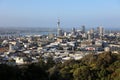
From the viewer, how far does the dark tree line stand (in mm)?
10203

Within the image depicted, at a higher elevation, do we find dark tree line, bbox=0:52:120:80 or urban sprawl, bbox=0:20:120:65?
dark tree line, bbox=0:52:120:80

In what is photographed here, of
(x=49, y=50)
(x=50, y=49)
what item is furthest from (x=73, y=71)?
(x=50, y=49)

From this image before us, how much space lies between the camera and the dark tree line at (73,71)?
1020 centimetres

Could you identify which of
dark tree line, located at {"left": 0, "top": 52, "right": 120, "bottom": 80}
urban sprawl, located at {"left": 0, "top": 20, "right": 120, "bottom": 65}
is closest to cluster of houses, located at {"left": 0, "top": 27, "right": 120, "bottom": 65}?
urban sprawl, located at {"left": 0, "top": 20, "right": 120, "bottom": 65}

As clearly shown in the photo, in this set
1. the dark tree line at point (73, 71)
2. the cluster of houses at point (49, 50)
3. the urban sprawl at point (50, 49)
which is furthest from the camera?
the urban sprawl at point (50, 49)

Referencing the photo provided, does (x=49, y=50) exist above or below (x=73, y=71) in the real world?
below

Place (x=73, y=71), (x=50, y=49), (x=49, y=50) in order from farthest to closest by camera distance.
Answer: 1. (x=50, y=49)
2. (x=49, y=50)
3. (x=73, y=71)

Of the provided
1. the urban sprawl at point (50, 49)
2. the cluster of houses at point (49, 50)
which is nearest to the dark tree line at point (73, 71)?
the urban sprawl at point (50, 49)

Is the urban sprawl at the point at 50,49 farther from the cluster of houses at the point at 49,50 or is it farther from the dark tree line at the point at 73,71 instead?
the dark tree line at the point at 73,71

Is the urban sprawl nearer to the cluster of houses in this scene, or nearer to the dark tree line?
the cluster of houses

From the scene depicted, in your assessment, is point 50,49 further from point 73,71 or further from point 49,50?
point 73,71

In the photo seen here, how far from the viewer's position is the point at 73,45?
4609cm

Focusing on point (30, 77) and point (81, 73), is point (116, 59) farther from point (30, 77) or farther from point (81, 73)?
point (30, 77)

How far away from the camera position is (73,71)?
14.1m
